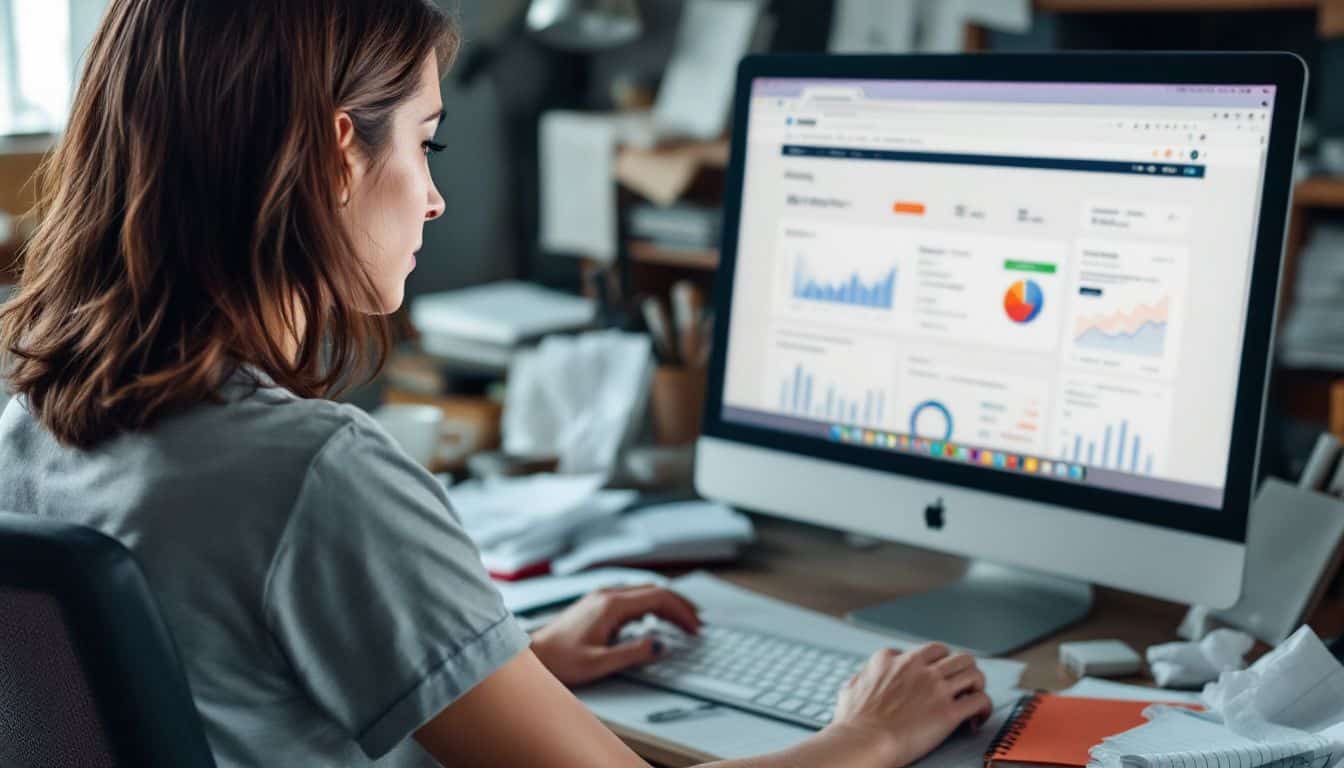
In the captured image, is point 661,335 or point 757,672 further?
point 661,335

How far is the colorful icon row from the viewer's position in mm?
1146

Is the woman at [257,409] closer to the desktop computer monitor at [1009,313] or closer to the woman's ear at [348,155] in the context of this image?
the woman's ear at [348,155]

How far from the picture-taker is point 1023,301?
1.15 m

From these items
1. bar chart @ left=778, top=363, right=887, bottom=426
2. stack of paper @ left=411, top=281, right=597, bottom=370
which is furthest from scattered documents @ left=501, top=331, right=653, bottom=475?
bar chart @ left=778, top=363, right=887, bottom=426

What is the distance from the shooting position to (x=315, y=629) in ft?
2.39

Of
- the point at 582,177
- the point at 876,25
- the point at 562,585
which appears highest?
the point at 876,25

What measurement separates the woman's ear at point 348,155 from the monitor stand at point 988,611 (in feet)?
2.03

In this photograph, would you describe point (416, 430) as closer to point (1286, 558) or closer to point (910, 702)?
point (910, 702)

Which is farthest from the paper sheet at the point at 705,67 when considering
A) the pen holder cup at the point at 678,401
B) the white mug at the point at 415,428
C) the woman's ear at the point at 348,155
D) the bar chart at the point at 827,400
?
the woman's ear at the point at 348,155

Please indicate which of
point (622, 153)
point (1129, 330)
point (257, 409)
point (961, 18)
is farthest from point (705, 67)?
point (257, 409)

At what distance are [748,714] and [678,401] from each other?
2.46ft

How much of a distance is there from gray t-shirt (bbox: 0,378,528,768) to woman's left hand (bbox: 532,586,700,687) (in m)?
0.33

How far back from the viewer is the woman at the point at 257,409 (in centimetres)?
73

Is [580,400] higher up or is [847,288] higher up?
[847,288]
